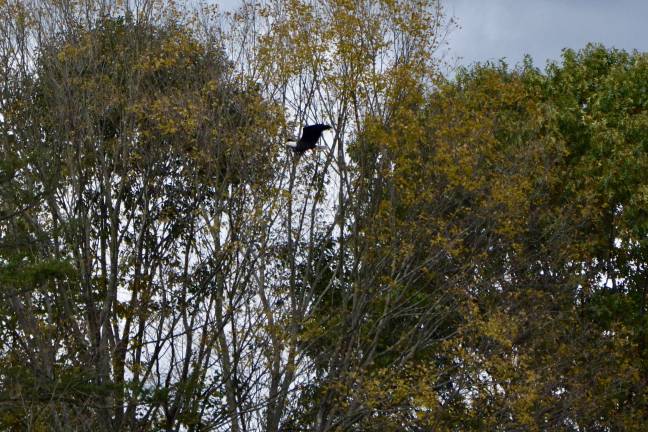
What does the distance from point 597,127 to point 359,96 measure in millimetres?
7077

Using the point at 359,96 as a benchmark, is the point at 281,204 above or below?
below

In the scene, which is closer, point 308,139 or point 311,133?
point 311,133

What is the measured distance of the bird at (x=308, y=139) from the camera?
19781 mm

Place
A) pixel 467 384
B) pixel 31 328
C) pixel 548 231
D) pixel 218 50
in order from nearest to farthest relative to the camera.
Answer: pixel 31 328
pixel 467 384
pixel 218 50
pixel 548 231

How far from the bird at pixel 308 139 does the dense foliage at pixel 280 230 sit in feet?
2.04

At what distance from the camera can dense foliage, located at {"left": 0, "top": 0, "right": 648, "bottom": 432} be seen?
20016mm

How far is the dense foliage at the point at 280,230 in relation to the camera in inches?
788

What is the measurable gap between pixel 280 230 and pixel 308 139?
200 cm

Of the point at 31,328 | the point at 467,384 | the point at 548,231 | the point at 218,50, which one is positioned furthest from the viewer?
the point at 548,231

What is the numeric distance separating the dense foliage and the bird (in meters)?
0.62

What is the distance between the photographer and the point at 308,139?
66.2ft

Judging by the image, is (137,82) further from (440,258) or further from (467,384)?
(467,384)

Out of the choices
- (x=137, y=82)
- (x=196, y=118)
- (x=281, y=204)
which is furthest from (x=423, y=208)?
(x=137, y=82)

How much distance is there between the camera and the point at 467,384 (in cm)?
2128
